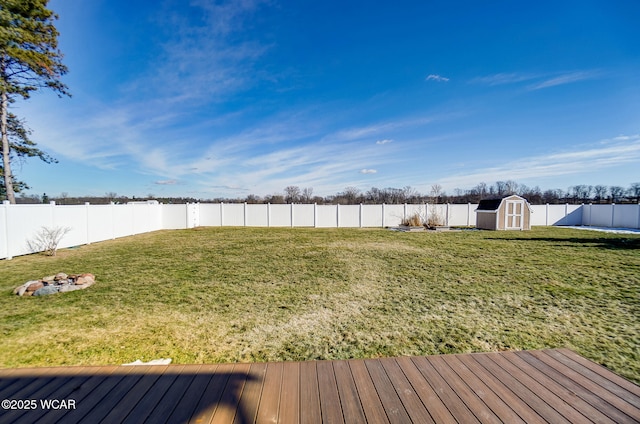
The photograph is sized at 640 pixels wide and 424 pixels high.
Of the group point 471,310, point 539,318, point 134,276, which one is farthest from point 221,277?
point 539,318

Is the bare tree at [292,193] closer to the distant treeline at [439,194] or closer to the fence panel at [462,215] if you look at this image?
the distant treeline at [439,194]

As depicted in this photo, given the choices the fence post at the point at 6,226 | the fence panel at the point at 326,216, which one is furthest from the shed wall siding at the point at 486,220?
the fence post at the point at 6,226

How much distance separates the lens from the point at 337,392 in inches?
66.1

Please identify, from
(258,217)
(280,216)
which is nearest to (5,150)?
(258,217)

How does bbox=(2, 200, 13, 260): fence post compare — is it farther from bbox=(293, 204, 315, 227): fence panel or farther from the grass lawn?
bbox=(293, 204, 315, 227): fence panel

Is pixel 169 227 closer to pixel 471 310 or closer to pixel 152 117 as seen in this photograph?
pixel 152 117

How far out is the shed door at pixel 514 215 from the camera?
14727mm

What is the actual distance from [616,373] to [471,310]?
5.11 feet

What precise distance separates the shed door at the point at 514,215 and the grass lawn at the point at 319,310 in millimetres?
8492

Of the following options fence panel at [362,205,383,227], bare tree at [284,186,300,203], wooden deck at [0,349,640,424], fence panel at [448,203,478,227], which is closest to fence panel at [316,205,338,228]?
fence panel at [362,205,383,227]

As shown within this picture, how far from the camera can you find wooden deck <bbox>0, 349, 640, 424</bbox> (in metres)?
1.46

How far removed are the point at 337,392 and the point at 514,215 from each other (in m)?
17.4

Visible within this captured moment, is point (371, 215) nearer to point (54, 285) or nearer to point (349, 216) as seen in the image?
point (349, 216)

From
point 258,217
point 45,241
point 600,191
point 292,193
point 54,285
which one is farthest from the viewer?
point 600,191
